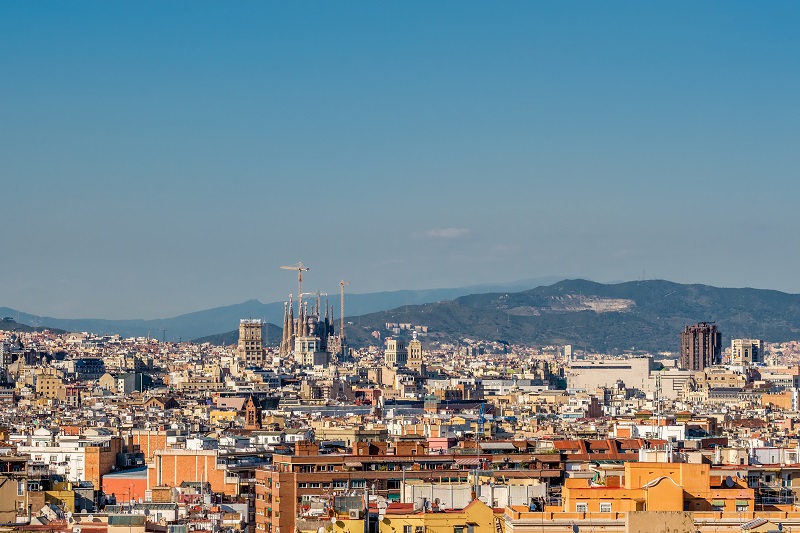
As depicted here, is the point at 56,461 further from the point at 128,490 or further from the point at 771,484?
→ the point at 771,484

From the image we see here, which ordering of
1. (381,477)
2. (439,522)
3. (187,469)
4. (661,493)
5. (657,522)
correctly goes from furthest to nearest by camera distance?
(187,469) < (381,477) < (439,522) < (661,493) < (657,522)

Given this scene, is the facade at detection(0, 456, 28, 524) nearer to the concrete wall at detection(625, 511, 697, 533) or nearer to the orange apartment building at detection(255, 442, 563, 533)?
the orange apartment building at detection(255, 442, 563, 533)

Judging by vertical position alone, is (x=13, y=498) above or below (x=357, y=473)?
below

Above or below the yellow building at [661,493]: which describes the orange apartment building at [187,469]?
below

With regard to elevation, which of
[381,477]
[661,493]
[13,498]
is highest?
[661,493]

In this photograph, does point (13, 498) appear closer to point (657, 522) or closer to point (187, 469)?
point (657, 522)

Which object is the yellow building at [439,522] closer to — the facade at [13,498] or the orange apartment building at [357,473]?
the facade at [13,498]

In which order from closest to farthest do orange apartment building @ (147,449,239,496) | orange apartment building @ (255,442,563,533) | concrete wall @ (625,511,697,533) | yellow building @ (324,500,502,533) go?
concrete wall @ (625,511,697,533), yellow building @ (324,500,502,533), orange apartment building @ (255,442,563,533), orange apartment building @ (147,449,239,496)

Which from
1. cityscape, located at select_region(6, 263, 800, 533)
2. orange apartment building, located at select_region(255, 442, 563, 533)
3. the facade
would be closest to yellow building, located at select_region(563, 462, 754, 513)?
cityscape, located at select_region(6, 263, 800, 533)

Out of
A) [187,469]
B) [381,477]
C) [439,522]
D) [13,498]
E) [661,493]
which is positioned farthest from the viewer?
[187,469]

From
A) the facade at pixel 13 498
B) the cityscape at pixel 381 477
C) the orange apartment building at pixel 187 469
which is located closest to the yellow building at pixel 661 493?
the cityscape at pixel 381 477

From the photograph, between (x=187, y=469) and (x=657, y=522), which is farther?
(x=187, y=469)

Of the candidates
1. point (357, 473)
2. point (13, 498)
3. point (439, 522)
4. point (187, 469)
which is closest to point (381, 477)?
point (357, 473)
